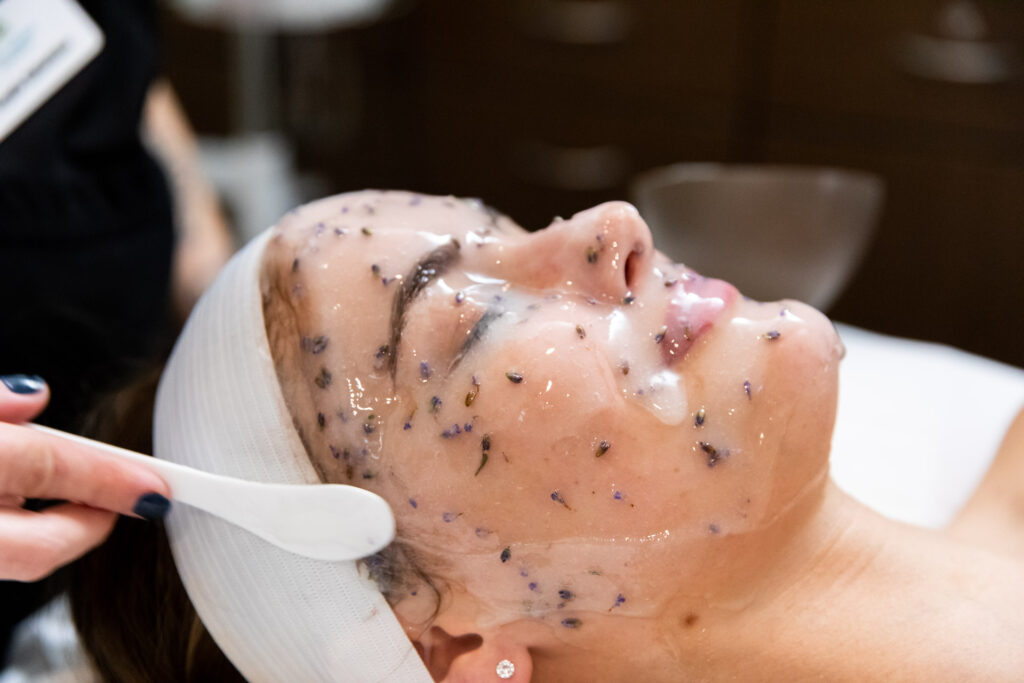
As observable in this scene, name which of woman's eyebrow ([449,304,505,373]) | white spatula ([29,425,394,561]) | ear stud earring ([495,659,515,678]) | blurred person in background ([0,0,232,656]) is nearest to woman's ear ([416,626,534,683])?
ear stud earring ([495,659,515,678])

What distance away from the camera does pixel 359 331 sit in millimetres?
776

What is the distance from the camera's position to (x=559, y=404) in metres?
0.73

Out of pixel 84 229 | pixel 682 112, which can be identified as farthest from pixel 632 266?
pixel 682 112

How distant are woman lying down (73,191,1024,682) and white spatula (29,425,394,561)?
0.02 metres

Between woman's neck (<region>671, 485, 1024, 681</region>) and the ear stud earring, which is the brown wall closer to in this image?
woman's neck (<region>671, 485, 1024, 681</region>)

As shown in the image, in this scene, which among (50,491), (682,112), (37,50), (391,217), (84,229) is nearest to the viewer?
(50,491)

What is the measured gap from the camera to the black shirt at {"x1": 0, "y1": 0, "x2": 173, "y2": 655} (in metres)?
1.06

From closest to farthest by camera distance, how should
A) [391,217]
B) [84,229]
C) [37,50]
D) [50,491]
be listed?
1. [50,491]
2. [391,217]
3. [37,50]
4. [84,229]

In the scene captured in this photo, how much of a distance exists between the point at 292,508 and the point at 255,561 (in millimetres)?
68

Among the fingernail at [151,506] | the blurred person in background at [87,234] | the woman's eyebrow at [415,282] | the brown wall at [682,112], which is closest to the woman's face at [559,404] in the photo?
the woman's eyebrow at [415,282]

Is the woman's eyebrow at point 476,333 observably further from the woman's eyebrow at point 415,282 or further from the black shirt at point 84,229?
the black shirt at point 84,229

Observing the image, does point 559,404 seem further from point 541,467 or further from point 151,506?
point 151,506

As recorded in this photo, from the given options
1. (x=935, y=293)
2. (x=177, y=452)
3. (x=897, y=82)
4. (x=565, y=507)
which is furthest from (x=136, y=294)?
(x=897, y=82)

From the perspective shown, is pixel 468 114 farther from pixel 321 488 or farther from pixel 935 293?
pixel 321 488
